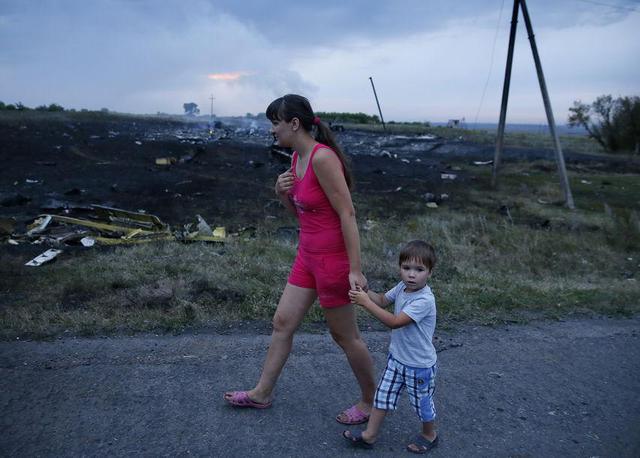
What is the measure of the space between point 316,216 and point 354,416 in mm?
1171

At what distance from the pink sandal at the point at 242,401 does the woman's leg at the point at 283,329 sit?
0.02 m

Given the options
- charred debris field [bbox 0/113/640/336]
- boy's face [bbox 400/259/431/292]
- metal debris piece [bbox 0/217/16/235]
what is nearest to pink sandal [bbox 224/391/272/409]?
boy's face [bbox 400/259/431/292]

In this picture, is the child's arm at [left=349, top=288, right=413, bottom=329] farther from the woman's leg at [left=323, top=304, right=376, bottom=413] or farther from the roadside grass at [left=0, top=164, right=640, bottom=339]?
the roadside grass at [left=0, top=164, right=640, bottom=339]

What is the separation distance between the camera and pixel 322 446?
2617mm

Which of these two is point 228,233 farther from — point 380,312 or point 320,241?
point 380,312

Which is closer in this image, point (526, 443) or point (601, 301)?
point (526, 443)

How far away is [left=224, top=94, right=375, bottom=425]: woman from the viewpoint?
2564mm

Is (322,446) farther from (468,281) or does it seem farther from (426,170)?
(426,170)

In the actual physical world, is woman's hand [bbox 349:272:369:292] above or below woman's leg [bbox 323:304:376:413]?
above

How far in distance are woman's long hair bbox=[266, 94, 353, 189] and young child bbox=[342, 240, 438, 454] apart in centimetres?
63

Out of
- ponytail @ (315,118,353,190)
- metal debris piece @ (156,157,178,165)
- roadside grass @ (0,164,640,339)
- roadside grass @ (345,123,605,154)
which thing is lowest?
roadside grass @ (0,164,640,339)

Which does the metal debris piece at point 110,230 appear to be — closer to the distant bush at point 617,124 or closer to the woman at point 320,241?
the woman at point 320,241

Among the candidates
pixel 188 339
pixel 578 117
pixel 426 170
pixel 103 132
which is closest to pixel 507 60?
pixel 426 170

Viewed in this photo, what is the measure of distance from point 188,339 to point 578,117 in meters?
35.9
